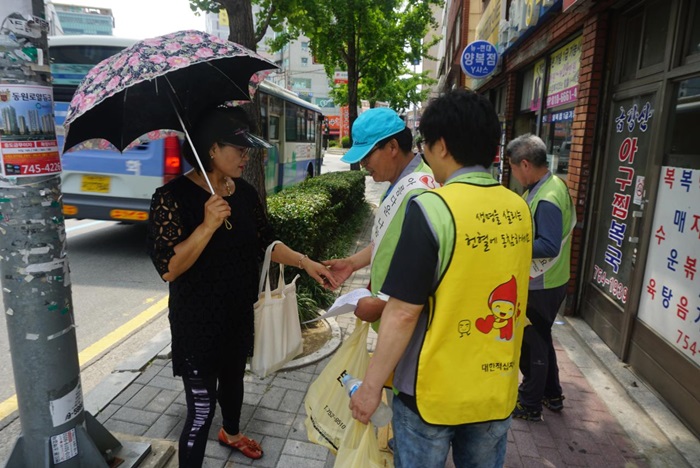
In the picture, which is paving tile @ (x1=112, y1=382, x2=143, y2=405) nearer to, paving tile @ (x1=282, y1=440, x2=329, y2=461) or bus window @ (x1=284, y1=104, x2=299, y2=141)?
paving tile @ (x1=282, y1=440, x2=329, y2=461)

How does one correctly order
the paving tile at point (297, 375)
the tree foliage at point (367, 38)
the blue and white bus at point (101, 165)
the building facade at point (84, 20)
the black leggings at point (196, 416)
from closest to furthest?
the black leggings at point (196, 416) < the paving tile at point (297, 375) < the blue and white bus at point (101, 165) < the tree foliage at point (367, 38) < the building facade at point (84, 20)

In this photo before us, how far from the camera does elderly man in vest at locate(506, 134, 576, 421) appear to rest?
2822 mm

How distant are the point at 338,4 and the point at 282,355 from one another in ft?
37.8

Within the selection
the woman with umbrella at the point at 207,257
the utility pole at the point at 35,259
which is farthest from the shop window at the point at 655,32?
the utility pole at the point at 35,259

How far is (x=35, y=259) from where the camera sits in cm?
196

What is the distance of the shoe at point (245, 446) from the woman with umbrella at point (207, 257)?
41 cm

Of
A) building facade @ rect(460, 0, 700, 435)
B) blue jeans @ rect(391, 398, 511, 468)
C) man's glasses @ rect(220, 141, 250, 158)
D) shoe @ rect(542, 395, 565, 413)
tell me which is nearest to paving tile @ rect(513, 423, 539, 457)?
shoe @ rect(542, 395, 565, 413)

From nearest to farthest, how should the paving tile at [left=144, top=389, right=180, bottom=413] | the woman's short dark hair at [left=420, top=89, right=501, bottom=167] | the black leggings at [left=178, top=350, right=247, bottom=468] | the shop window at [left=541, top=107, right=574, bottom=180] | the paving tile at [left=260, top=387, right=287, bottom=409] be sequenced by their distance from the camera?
the woman's short dark hair at [left=420, top=89, right=501, bottom=167]
the black leggings at [left=178, top=350, right=247, bottom=468]
the paving tile at [left=144, top=389, right=180, bottom=413]
the paving tile at [left=260, top=387, right=287, bottom=409]
the shop window at [left=541, top=107, right=574, bottom=180]

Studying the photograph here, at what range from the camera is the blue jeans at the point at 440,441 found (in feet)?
5.24

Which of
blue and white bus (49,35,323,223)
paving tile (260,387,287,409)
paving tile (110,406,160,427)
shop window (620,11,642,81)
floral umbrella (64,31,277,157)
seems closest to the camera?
floral umbrella (64,31,277,157)

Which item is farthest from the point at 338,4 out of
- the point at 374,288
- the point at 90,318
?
the point at 374,288

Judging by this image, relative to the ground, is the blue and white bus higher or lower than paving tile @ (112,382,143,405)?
higher

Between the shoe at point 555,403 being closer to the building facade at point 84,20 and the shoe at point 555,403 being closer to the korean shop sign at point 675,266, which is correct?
the korean shop sign at point 675,266

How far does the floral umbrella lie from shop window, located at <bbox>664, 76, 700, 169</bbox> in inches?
115
